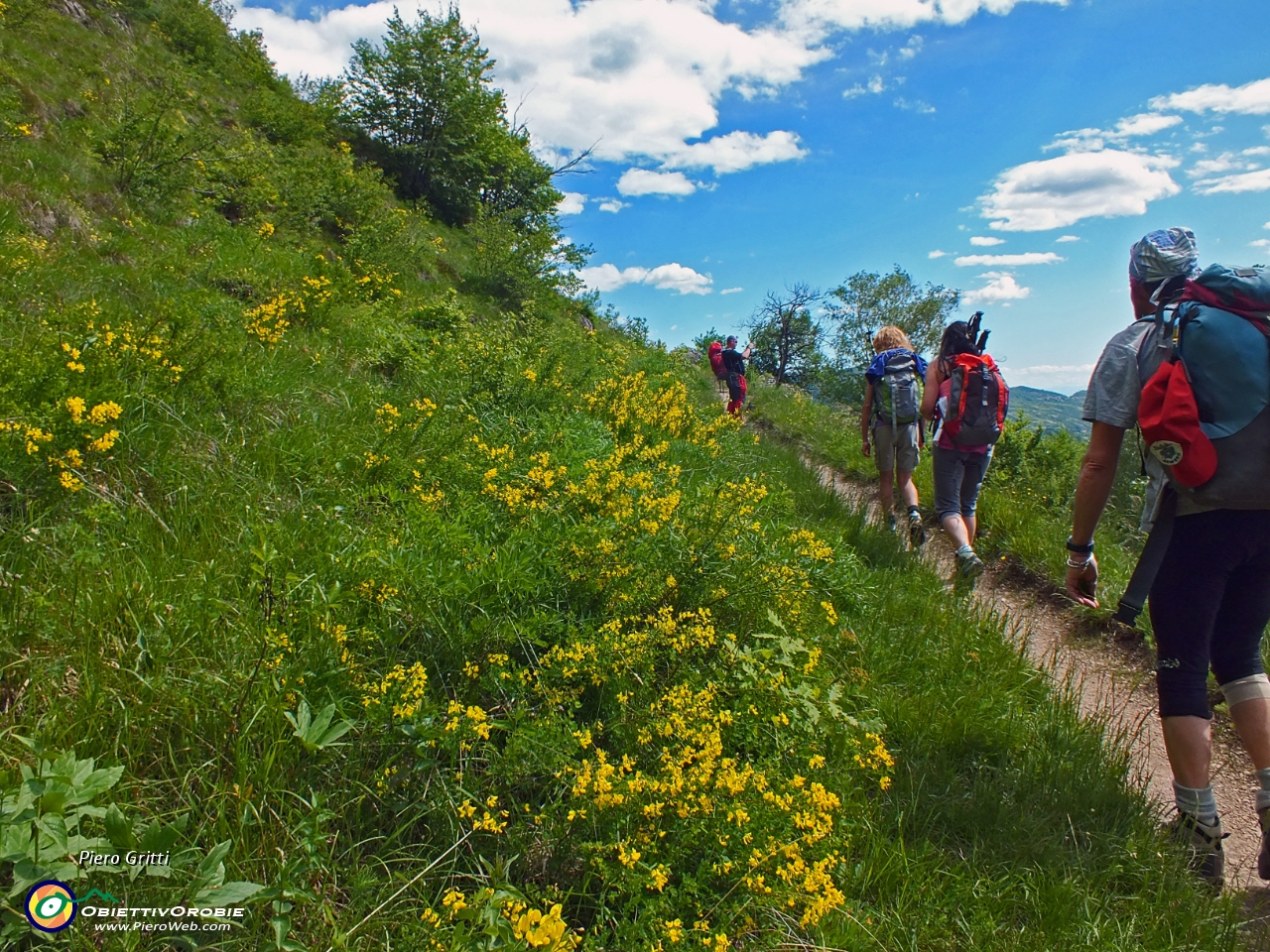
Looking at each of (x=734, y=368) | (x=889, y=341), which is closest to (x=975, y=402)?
(x=889, y=341)

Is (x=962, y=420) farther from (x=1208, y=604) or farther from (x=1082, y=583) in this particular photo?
(x=1208, y=604)

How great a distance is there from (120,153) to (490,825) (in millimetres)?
9027

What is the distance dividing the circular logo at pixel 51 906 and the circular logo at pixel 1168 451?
143 inches

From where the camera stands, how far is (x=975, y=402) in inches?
197

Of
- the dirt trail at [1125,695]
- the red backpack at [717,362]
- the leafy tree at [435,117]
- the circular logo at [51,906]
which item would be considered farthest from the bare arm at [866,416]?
the leafy tree at [435,117]

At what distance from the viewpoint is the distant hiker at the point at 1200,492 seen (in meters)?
2.27

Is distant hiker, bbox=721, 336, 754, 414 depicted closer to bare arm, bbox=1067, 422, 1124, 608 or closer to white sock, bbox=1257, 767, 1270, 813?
bare arm, bbox=1067, 422, 1124, 608

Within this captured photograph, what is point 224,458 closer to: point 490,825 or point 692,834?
point 490,825

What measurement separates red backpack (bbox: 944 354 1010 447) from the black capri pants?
269cm

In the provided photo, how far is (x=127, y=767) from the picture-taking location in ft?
6.13

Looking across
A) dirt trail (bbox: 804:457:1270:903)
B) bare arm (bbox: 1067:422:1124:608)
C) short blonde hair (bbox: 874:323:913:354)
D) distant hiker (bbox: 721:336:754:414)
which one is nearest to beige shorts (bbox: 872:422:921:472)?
short blonde hair (bbox: 874:323:913:354)

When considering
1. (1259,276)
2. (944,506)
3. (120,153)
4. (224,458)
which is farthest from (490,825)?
(120,153)

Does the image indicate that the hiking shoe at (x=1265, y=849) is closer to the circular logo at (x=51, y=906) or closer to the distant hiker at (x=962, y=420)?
the distant hiker at (x=962, y=420)

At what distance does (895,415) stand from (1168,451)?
3.94 metres
